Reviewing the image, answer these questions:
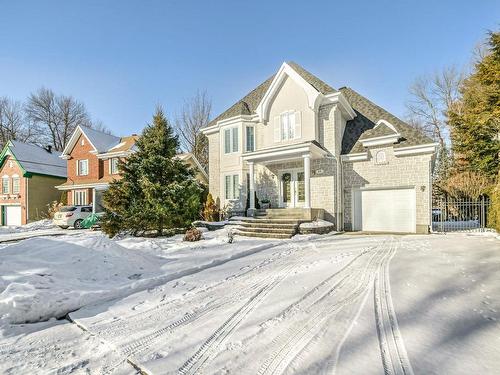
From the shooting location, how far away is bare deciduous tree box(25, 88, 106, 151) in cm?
3797

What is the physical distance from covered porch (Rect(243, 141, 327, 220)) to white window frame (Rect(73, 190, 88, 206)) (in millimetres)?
17454

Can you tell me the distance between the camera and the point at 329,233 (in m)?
12.8

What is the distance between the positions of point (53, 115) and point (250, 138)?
35763 millimetres

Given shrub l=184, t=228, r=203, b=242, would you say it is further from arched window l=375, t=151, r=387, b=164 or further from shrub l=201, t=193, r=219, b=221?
arched window l=375, t=151, r=387, b=164

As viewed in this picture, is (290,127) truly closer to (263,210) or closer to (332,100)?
(332,100)

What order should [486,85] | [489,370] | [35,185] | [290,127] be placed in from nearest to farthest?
1. [489,370]
2. [486,85]
3. [290,127]
4. [35,185]

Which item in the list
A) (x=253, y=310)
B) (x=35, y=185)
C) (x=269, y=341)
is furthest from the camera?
(x=35, y=185)

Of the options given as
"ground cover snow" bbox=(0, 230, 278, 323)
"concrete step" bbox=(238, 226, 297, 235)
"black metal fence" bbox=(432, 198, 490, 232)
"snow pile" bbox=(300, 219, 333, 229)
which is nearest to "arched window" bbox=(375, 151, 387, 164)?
"black metal fence" bbox=(432, 198, 490, 232)

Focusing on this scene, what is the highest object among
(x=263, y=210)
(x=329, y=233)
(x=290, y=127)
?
(x=290, y=127)

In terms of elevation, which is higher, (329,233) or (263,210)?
(263,210)

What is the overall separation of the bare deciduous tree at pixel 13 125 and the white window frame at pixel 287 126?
38.3 m

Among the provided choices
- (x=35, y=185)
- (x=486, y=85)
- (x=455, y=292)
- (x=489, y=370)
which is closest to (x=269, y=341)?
(x=489, y=370)

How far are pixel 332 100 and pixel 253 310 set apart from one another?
12601 mm

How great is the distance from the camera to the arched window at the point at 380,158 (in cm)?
1378
